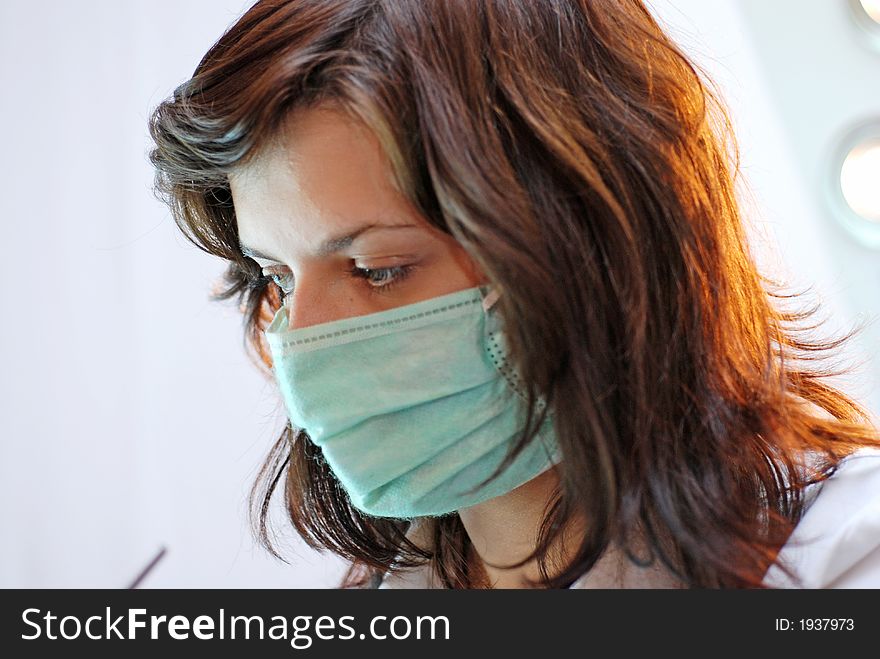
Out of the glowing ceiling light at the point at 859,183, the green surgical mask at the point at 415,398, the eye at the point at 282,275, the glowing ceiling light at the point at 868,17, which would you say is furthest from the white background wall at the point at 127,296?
the green surgical mask at the point at 415,398

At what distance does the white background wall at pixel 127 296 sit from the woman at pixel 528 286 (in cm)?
Answer: 101

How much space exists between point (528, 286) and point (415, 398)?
17cm

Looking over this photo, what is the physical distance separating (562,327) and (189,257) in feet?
4.58

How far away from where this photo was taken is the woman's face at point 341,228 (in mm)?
915

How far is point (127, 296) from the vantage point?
208 cm

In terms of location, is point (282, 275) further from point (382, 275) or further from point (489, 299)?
point (489, 299)

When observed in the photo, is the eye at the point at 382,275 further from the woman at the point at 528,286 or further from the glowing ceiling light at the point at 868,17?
the glowing ceiling light at the point at 868,17

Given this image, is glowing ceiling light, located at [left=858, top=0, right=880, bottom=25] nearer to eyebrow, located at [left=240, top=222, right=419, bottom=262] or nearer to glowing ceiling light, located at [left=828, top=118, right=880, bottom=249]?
glowing ceiling light, located at [left=828, top=118, right=880, bottom=249]

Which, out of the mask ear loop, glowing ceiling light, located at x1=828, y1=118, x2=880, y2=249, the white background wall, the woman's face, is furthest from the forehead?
glowing ceiling light, located at x1=828, y1=118, x2=880, y2=249

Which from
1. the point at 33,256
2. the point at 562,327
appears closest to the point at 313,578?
the point at 33,256

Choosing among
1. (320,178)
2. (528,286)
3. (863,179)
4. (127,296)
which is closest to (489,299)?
(528,286)

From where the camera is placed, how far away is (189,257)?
2.12m

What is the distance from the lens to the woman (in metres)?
0.89
